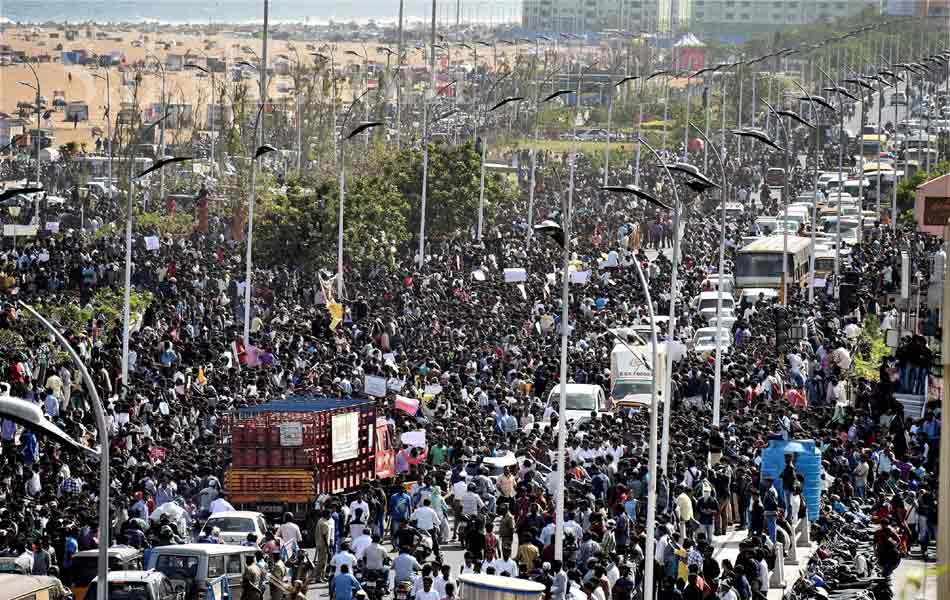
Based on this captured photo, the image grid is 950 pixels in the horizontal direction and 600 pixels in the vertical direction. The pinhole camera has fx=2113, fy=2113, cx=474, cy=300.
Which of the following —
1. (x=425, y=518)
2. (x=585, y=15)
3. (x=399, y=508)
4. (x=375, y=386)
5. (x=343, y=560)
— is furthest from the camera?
(x=585, y=15)

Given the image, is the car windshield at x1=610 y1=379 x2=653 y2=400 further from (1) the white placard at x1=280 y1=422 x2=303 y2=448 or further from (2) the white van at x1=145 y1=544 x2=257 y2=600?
(2) the white van at x1=145 y1=544 x2=257 y2=600

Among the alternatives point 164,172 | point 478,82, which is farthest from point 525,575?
point 478,82

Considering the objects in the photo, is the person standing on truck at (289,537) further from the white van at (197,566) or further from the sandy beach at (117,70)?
A: the sandy beach at (117,70)

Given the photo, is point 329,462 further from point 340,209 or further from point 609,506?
point 340,209

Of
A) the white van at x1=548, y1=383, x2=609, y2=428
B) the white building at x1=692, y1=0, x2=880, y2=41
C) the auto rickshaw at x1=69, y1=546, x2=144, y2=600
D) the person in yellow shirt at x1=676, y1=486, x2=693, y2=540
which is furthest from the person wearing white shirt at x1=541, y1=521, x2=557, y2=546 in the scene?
the white building at x1=692, y1=0, x2=880, y2=41

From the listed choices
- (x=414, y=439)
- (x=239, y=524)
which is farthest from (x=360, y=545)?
(x=414, y=439)

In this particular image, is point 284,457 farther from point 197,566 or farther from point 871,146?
point 871,146
